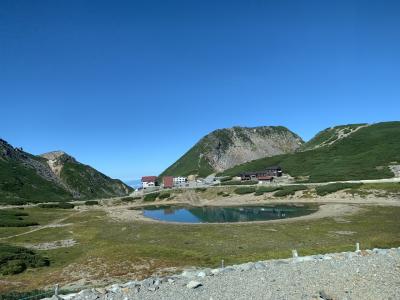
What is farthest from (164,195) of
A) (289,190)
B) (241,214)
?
(241,214)

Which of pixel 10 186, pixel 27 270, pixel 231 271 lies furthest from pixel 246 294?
pixel 10 186

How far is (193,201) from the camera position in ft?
498

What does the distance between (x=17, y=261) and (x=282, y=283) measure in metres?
36.8

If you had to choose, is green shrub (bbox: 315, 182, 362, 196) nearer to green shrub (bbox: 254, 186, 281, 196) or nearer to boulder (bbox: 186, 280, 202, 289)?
green shrub (bbox: 254, 186, 281, 196)

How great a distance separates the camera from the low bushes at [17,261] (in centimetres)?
4462

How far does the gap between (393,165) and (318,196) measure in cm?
5818

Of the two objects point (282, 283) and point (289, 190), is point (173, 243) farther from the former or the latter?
point (289, 190)

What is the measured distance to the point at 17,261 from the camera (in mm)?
47688

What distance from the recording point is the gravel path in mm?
22406

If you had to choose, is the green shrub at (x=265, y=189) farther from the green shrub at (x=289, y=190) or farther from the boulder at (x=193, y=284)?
the boulder at (x=193, y=284)

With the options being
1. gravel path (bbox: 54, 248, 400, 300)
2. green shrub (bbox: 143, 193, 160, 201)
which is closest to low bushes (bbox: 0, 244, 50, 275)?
gravel path (bbox: 54, 248, 400, 300)

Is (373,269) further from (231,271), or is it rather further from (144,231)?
(144,231)

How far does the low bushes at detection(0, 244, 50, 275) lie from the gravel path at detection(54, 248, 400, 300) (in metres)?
25.0

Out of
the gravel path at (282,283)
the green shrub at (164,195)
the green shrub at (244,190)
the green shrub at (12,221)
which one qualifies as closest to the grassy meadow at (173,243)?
the green shrub at (12,221)
